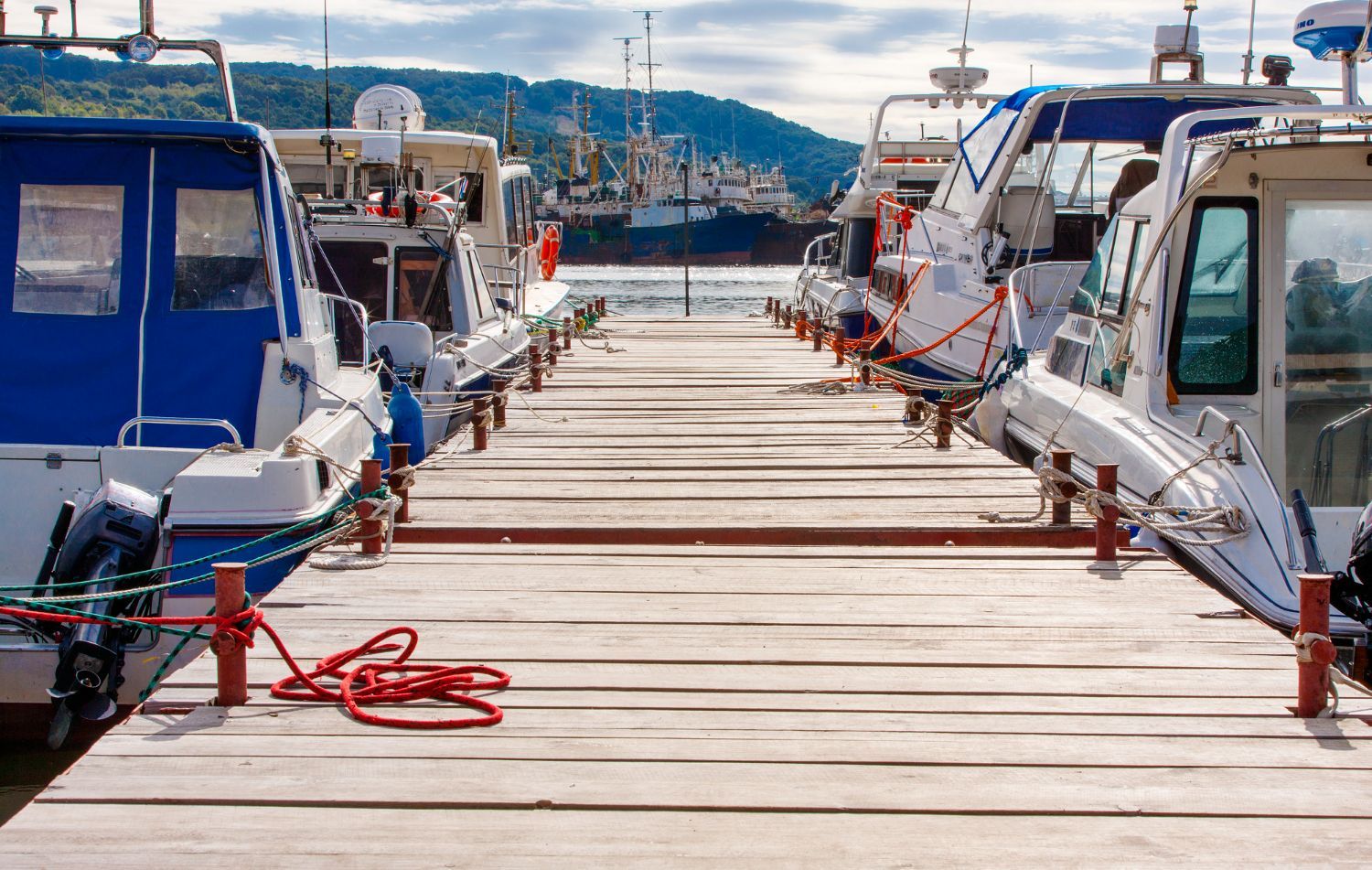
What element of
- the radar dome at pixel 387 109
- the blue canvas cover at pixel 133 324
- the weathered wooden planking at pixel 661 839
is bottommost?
the weathered wooden planking at pixel 661 839

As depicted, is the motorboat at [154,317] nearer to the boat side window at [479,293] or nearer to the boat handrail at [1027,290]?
the boat side window at [479,293]

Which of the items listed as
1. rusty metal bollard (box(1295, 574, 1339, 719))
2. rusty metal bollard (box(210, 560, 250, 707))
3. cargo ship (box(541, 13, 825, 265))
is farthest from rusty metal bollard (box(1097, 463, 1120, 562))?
cargo ship (box(541, 13, 825, 265))

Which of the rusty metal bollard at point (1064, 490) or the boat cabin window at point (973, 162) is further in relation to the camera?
the boat cabin window at point (973, 162)

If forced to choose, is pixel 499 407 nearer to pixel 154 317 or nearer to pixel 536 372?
pixel 536 372

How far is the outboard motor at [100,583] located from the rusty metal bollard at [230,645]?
936 millimetres

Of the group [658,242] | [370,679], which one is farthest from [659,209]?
[370,679]

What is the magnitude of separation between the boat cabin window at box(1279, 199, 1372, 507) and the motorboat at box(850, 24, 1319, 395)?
266 centimetres

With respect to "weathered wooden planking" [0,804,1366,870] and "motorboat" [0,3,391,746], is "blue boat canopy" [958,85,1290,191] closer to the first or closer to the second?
"motorboat" [0,3,391,746]

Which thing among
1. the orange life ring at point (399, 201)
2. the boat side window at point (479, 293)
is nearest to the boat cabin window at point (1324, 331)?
the orange life ring at point (399, 201)

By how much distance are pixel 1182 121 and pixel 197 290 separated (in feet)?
16.2

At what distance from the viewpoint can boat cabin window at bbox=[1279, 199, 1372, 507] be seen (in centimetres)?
598

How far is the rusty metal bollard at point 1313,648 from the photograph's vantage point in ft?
11.7

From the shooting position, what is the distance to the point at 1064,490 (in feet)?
19.0

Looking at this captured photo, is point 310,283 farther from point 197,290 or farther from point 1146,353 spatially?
point 1146,353
